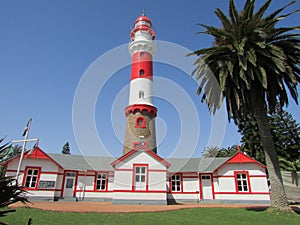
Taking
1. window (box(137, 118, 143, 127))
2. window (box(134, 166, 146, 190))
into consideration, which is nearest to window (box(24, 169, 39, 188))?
window (box(134, 166, 146, 190))

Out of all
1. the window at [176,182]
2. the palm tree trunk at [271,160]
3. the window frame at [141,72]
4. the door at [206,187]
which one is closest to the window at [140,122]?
the window frame at [141,72]

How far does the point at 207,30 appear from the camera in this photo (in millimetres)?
15500

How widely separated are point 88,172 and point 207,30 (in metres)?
18.3

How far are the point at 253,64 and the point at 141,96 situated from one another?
14176 mm

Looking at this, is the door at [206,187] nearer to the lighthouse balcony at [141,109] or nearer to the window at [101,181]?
the lighthouse balcony at [141,109]

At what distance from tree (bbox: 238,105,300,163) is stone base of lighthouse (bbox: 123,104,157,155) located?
646 inches

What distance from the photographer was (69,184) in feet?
72.0

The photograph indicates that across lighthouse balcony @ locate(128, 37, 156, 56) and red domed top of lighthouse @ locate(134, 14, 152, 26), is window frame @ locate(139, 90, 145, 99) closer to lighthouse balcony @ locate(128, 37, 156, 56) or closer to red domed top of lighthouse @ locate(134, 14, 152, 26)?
lighthouse balcony @ locate(128, 37, 156, 56)

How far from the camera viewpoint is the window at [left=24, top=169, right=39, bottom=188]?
2000cm

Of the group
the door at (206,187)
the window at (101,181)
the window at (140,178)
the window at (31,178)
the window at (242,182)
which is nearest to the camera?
the window at (140,178)

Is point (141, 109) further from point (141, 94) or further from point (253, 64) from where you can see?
point (253, 64)

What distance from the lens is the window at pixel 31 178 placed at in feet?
65.6

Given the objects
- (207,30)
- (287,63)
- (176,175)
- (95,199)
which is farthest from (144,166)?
(287,63)

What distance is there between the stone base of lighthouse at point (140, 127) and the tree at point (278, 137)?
16407mm
